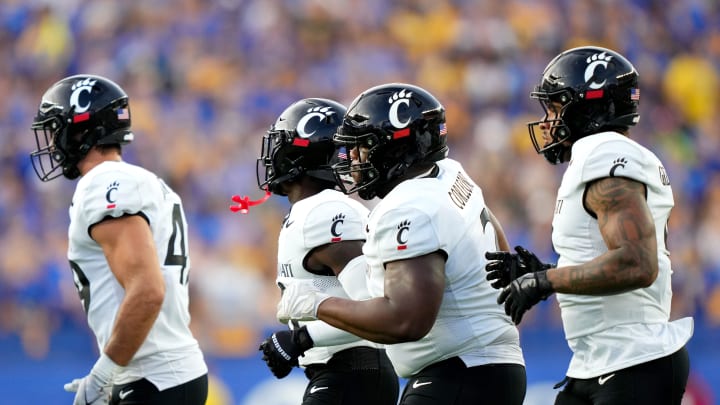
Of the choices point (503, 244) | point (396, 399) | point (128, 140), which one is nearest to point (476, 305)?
point (503, 244)

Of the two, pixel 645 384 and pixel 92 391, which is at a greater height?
pixel 645 384

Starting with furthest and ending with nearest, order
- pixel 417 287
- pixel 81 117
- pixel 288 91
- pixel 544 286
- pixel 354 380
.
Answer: pixel 288 91
pixel 81 117
pixel 354 380
pixel 544 286
pixel 417 287

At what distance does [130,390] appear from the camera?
514cm

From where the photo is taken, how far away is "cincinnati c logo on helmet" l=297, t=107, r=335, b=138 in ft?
18.6

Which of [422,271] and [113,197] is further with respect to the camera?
[113,197]

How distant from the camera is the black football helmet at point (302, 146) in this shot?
5.66 meters

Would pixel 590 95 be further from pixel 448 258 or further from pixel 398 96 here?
pixel 448 258

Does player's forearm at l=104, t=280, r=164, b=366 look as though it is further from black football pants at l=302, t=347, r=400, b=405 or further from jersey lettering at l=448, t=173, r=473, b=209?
jersey lettering at l=448, t=173, r=473, b=209

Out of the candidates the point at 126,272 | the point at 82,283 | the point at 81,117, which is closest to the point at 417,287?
the point at 126,272

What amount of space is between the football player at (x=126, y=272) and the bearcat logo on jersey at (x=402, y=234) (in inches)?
50.3

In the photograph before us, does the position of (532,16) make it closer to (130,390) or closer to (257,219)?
(257,219)

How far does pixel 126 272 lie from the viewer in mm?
4992

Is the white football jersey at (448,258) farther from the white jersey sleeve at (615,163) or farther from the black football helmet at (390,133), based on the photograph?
the white jersey sleeve at (615,163)

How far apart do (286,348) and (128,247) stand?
845 millimetres
